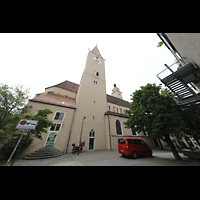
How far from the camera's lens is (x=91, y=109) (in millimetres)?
15977

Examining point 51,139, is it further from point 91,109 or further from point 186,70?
point 186,70

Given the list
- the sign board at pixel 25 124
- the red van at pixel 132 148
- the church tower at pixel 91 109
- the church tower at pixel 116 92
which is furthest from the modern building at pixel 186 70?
the church tower at pixel 116 92

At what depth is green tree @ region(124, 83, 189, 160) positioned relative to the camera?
6613mm

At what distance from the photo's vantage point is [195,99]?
4875 millimetres

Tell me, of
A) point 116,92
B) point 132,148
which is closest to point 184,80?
point 132,148

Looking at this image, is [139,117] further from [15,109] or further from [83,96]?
[15,109]

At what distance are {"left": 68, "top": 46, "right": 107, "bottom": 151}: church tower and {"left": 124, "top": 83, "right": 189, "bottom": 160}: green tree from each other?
778 centimetres

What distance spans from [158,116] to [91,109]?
1143 cm

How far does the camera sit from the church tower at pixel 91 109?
13.2m
